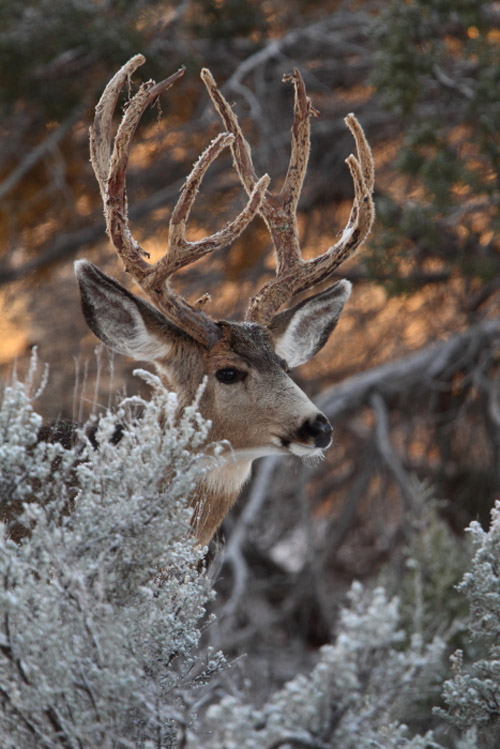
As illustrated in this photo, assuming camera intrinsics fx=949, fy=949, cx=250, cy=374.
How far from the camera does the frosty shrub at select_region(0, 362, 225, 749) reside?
2.60 m

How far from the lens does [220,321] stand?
4.32 metres

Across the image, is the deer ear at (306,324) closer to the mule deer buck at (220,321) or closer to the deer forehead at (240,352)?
the mule deer buck at (220,321)

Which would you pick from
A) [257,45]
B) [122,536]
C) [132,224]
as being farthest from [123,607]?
[257,45]

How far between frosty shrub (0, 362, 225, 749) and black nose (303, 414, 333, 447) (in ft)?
2.55

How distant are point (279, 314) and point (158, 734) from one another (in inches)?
91.4

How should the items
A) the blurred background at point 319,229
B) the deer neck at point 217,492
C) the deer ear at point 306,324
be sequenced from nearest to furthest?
1. the deer neck at point 217,492
2. the deer ear at point 306,324
3. the blurred background at point 319,229

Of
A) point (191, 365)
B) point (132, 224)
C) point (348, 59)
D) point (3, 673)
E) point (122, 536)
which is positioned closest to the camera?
point (3, 673)

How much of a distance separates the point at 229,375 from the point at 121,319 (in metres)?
0.54

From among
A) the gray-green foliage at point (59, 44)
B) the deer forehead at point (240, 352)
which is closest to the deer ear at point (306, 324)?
the deer forehead at point (240, 352)

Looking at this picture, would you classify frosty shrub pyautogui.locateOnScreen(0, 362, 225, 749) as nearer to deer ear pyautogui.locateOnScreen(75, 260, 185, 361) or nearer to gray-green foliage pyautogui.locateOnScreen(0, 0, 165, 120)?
deer ear pyautogui.locateOnScreen(75, 260, 185, 361)

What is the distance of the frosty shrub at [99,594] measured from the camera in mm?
2596

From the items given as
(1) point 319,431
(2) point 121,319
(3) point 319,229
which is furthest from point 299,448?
(3) point 319,229

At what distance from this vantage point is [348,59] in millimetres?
10078

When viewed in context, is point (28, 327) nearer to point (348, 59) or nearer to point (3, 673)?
point (348, 59)
